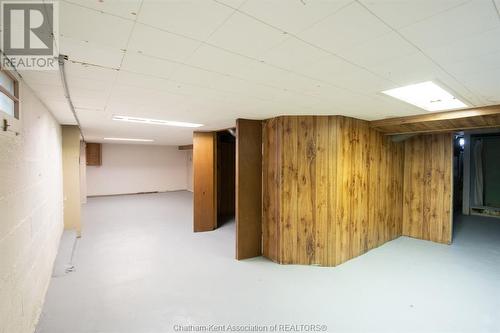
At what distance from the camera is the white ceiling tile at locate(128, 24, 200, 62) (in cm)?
120

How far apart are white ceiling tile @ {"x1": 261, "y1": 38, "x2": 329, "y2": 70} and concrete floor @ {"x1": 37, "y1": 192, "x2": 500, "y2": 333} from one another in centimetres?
220

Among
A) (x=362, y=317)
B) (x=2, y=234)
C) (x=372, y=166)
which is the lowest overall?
(x=362, y=317)

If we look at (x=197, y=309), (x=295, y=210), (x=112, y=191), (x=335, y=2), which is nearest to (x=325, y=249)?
(x=295, y=210)

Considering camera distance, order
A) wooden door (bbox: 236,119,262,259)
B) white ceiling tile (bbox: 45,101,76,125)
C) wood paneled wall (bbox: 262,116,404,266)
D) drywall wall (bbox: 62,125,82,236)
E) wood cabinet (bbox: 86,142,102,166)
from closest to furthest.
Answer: white ceiling tile (bbox: 45,101,76,125) → wood paneled wall (bbox: 262,116,404,266) → wooden door (bbox: 236,119,262,259) → drywall wall (bbox: 62,125,82,236) → wood cabinet (bbox: 86,142,102,166)

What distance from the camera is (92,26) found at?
3.69ft

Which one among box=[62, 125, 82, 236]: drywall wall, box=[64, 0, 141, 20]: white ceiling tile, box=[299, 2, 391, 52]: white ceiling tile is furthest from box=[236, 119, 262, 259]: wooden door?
box=[62, 125, 82, 236]: drywall wall

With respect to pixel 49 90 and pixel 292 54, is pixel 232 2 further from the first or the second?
pixel 49 90

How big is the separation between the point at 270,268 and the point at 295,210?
87 centimetres

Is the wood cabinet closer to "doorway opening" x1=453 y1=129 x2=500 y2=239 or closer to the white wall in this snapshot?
the white wall

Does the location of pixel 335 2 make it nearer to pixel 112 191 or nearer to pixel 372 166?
pixel 372 166

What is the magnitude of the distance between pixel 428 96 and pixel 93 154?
402 inches

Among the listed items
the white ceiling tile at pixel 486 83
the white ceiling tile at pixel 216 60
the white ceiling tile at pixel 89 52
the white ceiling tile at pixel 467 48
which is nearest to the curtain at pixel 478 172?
the white ceiling tile at pixel 486 83

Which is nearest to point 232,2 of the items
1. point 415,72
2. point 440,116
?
point 415,72

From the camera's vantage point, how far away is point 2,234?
1.42 m
